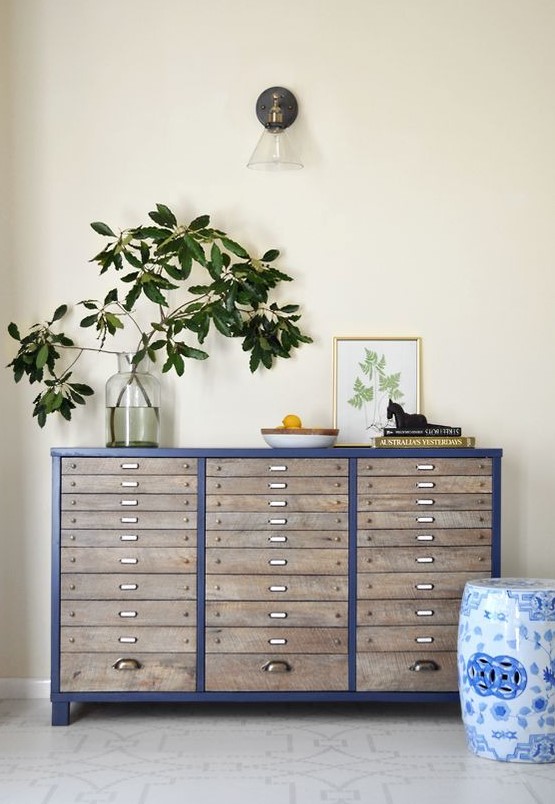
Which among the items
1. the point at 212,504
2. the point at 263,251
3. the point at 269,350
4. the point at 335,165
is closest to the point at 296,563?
the point at 212,504

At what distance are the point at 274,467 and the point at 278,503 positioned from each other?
0.13 meters

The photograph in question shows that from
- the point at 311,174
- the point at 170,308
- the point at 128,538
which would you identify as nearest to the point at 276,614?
the point at 128,538

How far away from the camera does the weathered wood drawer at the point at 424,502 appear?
4055 millimetres

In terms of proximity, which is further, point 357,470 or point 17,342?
point 17,342

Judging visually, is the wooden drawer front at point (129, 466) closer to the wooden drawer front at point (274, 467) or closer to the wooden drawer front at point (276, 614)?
the wooden drawer front at point (274, 467)

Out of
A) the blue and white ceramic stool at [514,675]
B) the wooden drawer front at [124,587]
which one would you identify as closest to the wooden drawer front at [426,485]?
the blue and white ceramic stool at [514,675]

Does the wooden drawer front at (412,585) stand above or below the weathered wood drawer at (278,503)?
below

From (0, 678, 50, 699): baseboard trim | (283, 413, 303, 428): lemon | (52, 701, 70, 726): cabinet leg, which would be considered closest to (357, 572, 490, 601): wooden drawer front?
(283, 413, 303, 428): lemon

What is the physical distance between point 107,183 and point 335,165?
94 centimetres

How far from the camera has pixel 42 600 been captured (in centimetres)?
452

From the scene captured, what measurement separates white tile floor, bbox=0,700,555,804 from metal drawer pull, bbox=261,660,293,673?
201mm

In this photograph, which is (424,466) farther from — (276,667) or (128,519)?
(128,519)

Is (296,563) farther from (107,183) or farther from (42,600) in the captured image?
(107,183)

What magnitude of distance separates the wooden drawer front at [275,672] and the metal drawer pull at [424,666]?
251 mm
